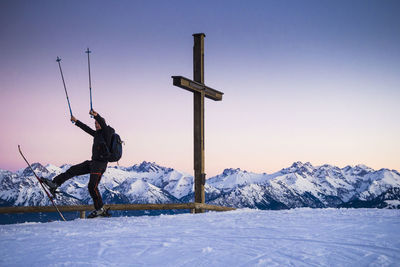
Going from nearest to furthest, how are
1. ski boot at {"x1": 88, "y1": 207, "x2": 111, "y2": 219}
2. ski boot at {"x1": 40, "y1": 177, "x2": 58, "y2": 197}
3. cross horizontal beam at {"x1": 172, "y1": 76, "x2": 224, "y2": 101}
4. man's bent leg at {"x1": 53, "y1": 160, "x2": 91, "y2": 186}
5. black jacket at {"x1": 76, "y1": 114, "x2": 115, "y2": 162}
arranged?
ski boot at {"x1": 40, "y1": 177, "x2": 58, "y2": 197} < black jacket at {"x1": 76, "y1": 114, "x2": 115, "y2": 162} < man's bent leg at {"x1": 53, "y1": 160, "x2": 91, "y2": 186} < ski boot at {"x1": 88, "y1": 207, "x2": 111, "y2": 219} < cross horizontal beam at {"x1": 172, "y1": 76, "x2": 224, "y2": 101}

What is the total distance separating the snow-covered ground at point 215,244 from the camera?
3910mm

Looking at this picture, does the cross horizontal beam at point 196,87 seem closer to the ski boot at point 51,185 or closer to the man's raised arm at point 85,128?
the man's raised arm at point 85,128

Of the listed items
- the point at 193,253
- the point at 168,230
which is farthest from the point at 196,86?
the point at 193,253

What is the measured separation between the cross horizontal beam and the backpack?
272 centimetres

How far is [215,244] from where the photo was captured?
466cm

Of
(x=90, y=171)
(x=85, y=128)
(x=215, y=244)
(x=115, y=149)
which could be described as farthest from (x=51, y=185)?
(x=215, y=244)

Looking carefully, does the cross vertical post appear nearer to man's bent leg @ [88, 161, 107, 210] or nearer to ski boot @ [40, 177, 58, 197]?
man's bent leg @ [88, 161, 107, 210]

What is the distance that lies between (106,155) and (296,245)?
522cm

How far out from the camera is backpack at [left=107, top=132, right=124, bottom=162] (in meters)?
8.33

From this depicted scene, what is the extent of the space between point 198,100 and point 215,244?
23.0ft

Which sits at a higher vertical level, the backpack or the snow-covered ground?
the backpack

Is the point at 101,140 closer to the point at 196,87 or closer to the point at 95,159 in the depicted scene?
the point at 95,159

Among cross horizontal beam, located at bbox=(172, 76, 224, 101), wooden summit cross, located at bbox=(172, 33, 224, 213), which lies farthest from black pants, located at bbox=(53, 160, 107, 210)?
cross horizontal beam, located at bbox=(172, 76, 224, 101)

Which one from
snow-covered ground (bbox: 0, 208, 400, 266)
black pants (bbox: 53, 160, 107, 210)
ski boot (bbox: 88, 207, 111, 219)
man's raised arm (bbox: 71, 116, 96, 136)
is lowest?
snow-covered ground (bbox: 0, 208, 400, 266)
